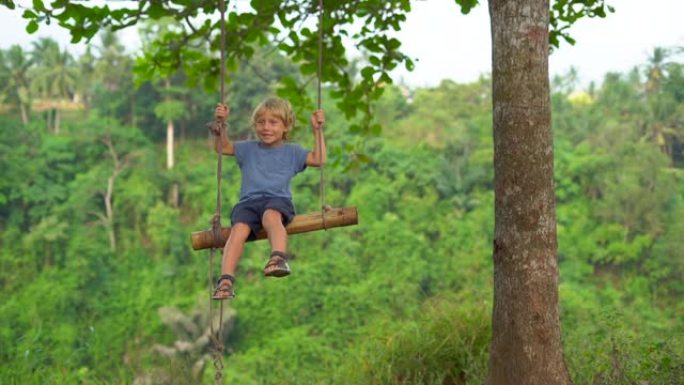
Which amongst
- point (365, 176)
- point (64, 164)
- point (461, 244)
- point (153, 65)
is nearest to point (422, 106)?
point (365, 176)

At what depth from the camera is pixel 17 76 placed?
43844 millimetres

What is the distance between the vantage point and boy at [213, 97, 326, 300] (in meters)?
3.73

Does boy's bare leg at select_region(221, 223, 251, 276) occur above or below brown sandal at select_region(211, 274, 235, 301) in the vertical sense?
above

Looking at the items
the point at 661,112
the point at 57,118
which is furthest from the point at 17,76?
the point at 661,112

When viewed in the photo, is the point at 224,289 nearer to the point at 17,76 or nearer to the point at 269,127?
the point at 269,127

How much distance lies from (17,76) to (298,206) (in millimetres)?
16382

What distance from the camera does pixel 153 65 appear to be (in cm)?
604

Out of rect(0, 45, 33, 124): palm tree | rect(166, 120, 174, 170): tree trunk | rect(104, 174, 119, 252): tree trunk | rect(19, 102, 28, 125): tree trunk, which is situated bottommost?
rect(104, 174, 119, 252): tree trunk

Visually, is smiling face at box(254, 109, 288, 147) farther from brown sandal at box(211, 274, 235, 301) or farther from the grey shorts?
brown sandal at box(211, 274, 235, 301)

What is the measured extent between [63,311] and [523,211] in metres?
39.1

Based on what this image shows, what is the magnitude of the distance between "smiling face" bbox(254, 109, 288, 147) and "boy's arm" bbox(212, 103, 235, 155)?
16 centimetres

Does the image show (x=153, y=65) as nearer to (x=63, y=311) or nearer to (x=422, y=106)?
(x=63, y=311)

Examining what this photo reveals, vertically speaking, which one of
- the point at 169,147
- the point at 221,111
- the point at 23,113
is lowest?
the point at 221,111

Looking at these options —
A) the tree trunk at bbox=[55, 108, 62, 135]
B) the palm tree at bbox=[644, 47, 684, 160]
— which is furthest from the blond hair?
the tree trunk at bbox=[55, 108, 62, 135]
